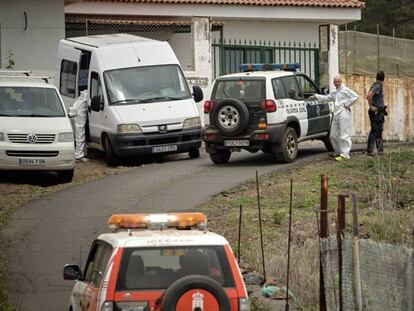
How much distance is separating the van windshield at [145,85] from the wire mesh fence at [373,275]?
1453 cm

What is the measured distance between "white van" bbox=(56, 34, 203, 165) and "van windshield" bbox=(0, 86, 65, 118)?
1.85 metres

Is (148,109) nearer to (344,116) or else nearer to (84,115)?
(84,115)

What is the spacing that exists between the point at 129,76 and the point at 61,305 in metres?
12.1


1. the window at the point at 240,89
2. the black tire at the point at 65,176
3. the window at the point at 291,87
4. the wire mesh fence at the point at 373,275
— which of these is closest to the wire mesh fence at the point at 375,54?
A: the window at the point at 291,87

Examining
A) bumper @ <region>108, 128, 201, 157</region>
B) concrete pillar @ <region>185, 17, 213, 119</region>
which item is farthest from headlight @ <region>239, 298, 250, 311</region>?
concrete pillar @ <region>185, 17, 213, 119</region>

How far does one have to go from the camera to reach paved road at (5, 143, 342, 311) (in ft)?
49.1

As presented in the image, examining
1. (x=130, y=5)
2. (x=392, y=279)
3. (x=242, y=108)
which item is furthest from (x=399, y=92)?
(x=392, y=279)

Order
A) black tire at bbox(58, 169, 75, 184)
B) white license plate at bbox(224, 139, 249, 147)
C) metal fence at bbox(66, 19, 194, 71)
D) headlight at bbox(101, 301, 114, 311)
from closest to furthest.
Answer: headlight at bbox(101, 301, 114, 311), black tire at bbox(58, 169, 75, 184), white license plate at bbox(224, 139, 249, 147), metal fence at bbox(66, 19, 194, 71)

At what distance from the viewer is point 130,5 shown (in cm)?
3756

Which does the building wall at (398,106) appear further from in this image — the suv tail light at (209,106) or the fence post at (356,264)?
the fence post at (356,264)

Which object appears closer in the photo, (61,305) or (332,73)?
(61,305)

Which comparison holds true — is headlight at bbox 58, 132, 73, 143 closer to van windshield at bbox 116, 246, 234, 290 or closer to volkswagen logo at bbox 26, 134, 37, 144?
volkswagen logo at bbox 26, 134, 37, 144

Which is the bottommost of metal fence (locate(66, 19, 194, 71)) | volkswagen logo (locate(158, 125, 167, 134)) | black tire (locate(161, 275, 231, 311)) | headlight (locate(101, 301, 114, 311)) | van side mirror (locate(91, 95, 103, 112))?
volkswagen logo (locate(158, 125, 167, 134))

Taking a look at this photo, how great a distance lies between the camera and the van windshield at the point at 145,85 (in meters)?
25.2
